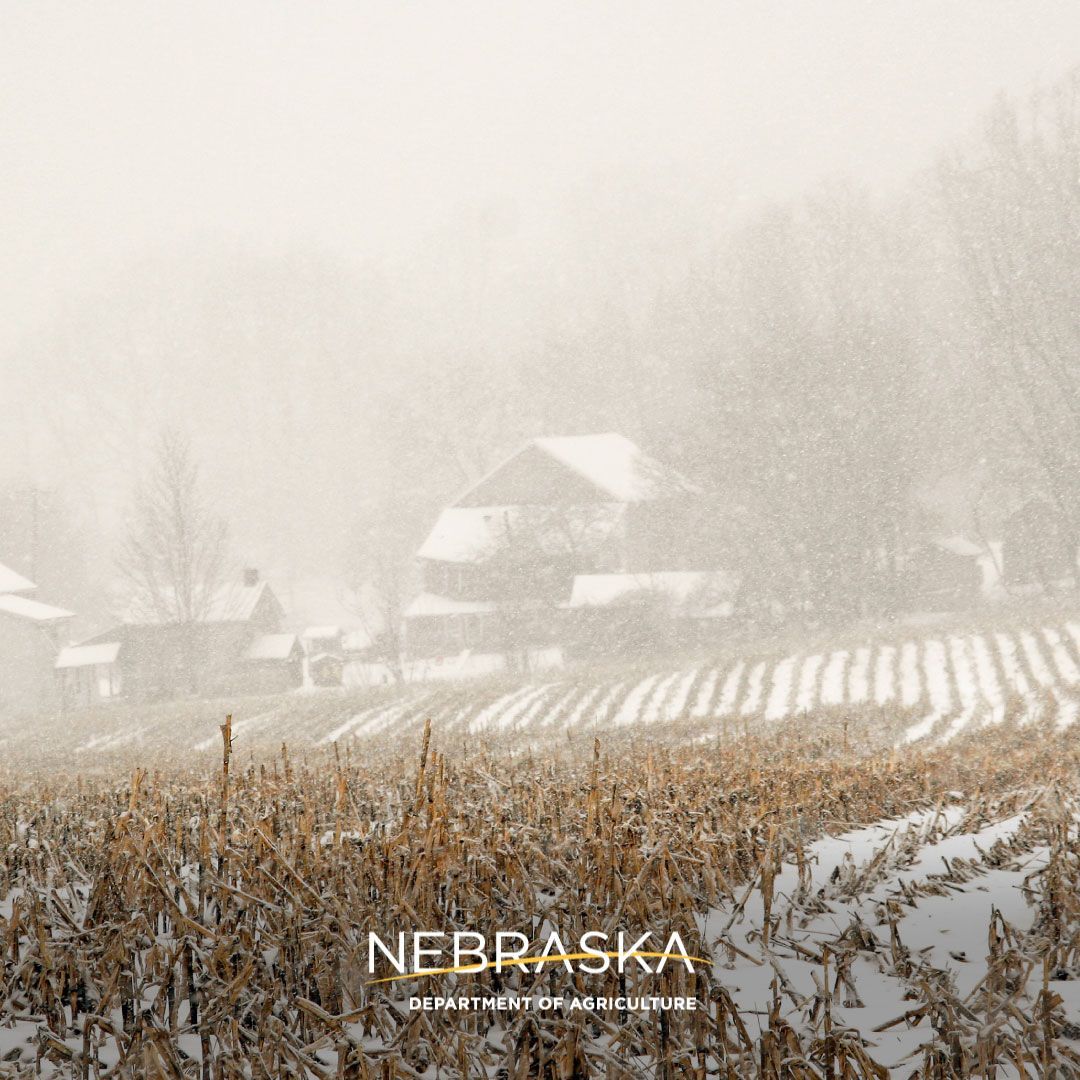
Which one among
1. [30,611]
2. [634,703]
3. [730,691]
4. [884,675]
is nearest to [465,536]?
[30,611]

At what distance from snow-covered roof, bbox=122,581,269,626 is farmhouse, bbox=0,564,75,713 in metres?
2.91

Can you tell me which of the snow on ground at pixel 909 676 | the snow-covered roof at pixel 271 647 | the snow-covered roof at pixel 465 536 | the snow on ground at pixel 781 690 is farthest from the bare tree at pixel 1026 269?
the snow-covered roof at pixel 271 647

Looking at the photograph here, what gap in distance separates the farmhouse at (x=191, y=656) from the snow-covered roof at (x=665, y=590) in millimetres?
12458

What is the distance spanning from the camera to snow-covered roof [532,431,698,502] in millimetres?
41312

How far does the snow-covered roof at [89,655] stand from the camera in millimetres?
39500

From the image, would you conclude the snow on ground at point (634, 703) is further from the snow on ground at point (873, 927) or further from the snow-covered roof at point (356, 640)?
the snow-covered roof at point (356, 640)

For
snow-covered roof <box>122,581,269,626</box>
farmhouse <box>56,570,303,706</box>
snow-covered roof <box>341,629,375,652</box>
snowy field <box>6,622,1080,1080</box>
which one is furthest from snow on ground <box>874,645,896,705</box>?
snow-covered roof <box>122,581,269,626</box>

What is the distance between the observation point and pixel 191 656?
128 ft

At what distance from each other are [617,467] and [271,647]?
16.4m

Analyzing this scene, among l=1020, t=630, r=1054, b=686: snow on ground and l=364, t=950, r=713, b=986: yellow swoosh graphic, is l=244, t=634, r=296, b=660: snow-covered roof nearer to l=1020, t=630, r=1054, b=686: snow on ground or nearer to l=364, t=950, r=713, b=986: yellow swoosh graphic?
l=1020, t=630, r=1054, b=686: snow on ground

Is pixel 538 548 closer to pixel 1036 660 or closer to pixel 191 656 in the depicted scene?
pixel 191 656

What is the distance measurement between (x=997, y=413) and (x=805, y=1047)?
40.9 metres

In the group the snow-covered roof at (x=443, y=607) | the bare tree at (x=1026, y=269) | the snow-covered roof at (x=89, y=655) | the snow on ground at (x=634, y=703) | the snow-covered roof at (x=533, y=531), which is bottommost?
the snow on ground at (x=634, y=703)

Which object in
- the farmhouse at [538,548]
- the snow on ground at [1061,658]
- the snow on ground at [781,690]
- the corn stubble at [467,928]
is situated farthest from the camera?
the farmhouse at [538,548]
